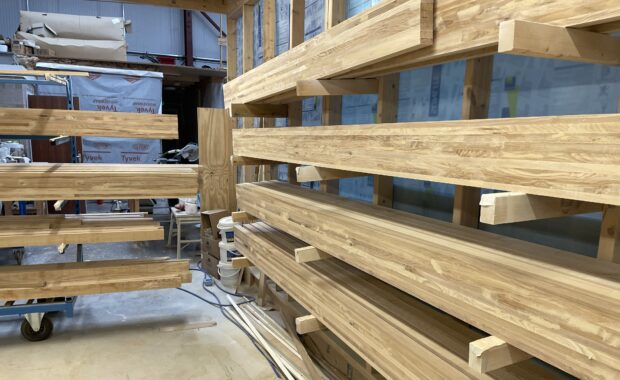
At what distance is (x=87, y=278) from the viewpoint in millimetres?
3029

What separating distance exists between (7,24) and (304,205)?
9546 mm

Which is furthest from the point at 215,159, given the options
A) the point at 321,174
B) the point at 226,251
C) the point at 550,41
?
the point at 550,41

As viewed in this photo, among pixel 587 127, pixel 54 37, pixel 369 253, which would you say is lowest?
pixel 369 253

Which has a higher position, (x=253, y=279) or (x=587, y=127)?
(x=587, y=127)

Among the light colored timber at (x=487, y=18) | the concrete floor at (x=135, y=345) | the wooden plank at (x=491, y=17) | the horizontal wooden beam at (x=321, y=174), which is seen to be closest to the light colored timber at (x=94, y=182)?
the concrete floor at (x=135, y=345)

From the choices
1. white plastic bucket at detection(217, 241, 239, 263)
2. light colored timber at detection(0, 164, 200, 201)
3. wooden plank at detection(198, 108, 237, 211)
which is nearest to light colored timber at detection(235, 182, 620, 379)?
light colored timber at detection(0, 164, 200, 201)

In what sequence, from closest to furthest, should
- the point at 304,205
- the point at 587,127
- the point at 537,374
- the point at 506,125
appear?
the point at 587,127
the point at 506,125
the point at 537,374
the point at 304,205

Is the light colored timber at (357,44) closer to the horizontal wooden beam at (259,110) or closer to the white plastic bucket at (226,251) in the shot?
the horizontal wooden beam at (259,110)

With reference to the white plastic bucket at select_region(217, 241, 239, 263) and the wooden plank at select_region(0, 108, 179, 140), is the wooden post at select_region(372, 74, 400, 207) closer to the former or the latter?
the wooden plank at select_region(0, 108, 179, 140)

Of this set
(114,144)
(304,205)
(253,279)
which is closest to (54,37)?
(114,144)

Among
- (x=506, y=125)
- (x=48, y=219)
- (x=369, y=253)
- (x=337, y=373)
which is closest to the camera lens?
(x=506, y=125)

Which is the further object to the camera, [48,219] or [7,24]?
[7,24]

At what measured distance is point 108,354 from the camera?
9.57 feet

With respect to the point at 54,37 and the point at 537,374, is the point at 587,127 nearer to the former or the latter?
the point at 537,374
